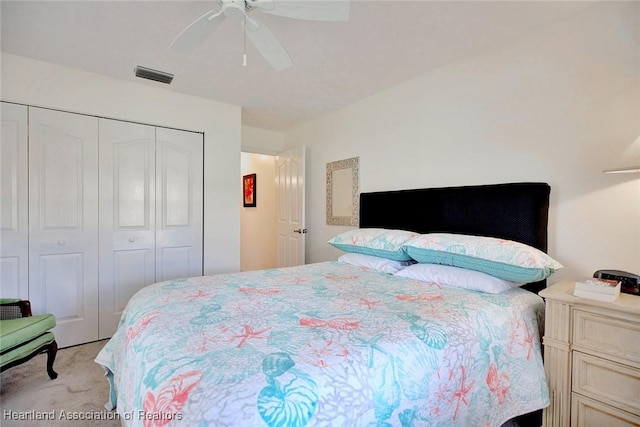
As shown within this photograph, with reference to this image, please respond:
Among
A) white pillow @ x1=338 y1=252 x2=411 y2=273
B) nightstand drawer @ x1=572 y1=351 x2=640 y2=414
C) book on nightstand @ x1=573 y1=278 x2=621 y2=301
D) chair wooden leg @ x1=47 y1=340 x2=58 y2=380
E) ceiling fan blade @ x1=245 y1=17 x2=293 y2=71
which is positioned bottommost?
chair wooden leg @ x1=47 y1=340 x2=58 y2=380

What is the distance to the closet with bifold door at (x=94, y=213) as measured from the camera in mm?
2412

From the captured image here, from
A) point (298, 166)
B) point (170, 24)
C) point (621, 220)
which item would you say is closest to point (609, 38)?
point (621, 220)

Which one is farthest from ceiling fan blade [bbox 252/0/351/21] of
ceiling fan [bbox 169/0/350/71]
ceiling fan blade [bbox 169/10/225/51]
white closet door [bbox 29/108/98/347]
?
white closet door [bbox 29/108/98/347]

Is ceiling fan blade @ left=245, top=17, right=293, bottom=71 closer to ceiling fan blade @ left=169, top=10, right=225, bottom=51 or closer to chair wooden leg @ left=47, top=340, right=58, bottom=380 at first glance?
ceiling fan blade @ left=169, top=10, right=225, bottom=51

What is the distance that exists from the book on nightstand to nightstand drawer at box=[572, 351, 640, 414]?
274mm

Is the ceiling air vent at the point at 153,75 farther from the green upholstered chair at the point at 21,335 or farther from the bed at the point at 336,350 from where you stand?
the green upholstered chair at the point at 21,335

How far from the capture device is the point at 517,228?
191cm

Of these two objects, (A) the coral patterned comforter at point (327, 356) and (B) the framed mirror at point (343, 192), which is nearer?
(A) the coral patterned comforter at point (327, 356)

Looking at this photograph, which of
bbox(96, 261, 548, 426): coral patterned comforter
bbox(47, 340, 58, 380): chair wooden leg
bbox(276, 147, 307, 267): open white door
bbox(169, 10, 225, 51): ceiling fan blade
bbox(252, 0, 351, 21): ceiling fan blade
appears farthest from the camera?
bbox(276, 147, 307, 267): open white door

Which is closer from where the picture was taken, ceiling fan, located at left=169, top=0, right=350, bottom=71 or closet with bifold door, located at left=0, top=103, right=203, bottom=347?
ceiling fan, located at left=169, top=0, right=350, bottom=71

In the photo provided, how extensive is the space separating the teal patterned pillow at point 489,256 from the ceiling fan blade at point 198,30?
1.77 meters

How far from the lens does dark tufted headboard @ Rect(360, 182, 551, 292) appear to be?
6.07 feet

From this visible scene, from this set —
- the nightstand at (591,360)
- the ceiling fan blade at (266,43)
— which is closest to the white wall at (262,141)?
the ceiling fan blade at (266,43)

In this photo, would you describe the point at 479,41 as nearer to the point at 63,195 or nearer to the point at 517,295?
the point at 517,295
